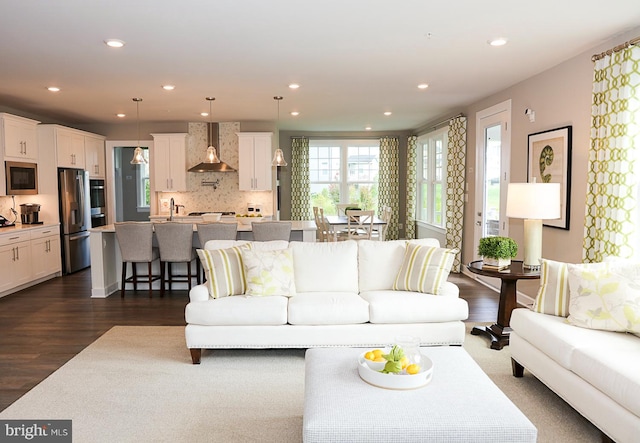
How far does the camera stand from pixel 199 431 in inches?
105

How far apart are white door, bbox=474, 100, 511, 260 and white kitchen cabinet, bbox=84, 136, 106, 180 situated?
6.39 metres

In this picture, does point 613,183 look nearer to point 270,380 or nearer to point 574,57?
point 574,57

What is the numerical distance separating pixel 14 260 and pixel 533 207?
6.11 m

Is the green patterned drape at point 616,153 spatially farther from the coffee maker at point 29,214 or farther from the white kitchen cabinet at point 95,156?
the white kitchen cabinet at point 95,156

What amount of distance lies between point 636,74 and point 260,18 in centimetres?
284

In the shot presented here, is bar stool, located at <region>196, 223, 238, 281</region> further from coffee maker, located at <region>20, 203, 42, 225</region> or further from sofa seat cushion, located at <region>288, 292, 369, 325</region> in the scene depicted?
coffee maker, located at <region>20, 203, 42, 225</region>

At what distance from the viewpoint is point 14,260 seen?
6156 mm

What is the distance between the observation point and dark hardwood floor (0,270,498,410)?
359 cm

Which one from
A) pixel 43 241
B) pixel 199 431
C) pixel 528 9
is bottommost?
pixel 199 431

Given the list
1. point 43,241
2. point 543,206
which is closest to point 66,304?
point 43,241

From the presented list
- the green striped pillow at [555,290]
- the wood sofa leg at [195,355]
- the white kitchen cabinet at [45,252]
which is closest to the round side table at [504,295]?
the green striped pillow at [555,290]

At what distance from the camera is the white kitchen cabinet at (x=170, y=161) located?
8648 millimetres

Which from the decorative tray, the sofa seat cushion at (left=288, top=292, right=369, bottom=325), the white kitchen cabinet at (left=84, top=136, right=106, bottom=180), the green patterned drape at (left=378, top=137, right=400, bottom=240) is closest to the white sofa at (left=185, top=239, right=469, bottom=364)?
the sofa seat cushion at (left=288, top=292, right=369, bottom=325)

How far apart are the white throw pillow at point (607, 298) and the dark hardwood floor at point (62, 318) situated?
186cm
